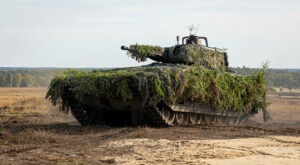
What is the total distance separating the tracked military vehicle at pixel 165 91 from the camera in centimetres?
912

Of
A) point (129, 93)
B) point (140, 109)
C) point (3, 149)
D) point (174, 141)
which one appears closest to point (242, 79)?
point (140, 109)

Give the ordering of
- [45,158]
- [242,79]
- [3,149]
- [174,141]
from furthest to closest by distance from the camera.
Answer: [242,79] < [174,141] < [3,149] < [45,158]

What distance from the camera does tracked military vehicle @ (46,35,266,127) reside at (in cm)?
912

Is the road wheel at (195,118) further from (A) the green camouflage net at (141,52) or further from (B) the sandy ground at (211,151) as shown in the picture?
(B) the sandy ground at (211,151)

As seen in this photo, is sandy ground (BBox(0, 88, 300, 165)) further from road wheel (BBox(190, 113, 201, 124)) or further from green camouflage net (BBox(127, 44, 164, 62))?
green camouflage net (BBox(127, 44, 164, 62))

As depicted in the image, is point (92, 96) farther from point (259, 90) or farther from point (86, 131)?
point (259, 90)

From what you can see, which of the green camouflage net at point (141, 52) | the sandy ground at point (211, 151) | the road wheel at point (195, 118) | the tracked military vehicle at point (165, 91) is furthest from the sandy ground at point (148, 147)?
the green camouflage net at point (141, 52)

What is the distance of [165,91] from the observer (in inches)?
358

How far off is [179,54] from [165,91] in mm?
2971

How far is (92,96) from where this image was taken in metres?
10.0

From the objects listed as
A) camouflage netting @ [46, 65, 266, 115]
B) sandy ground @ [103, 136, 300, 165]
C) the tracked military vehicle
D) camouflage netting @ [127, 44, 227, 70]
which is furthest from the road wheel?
sandy ground @ [103, 136, 300, 165]

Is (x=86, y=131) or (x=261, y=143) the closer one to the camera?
(x=261, y=143)

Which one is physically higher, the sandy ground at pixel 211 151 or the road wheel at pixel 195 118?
the road wheel at pixel 195 118

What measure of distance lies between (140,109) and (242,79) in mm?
3560
